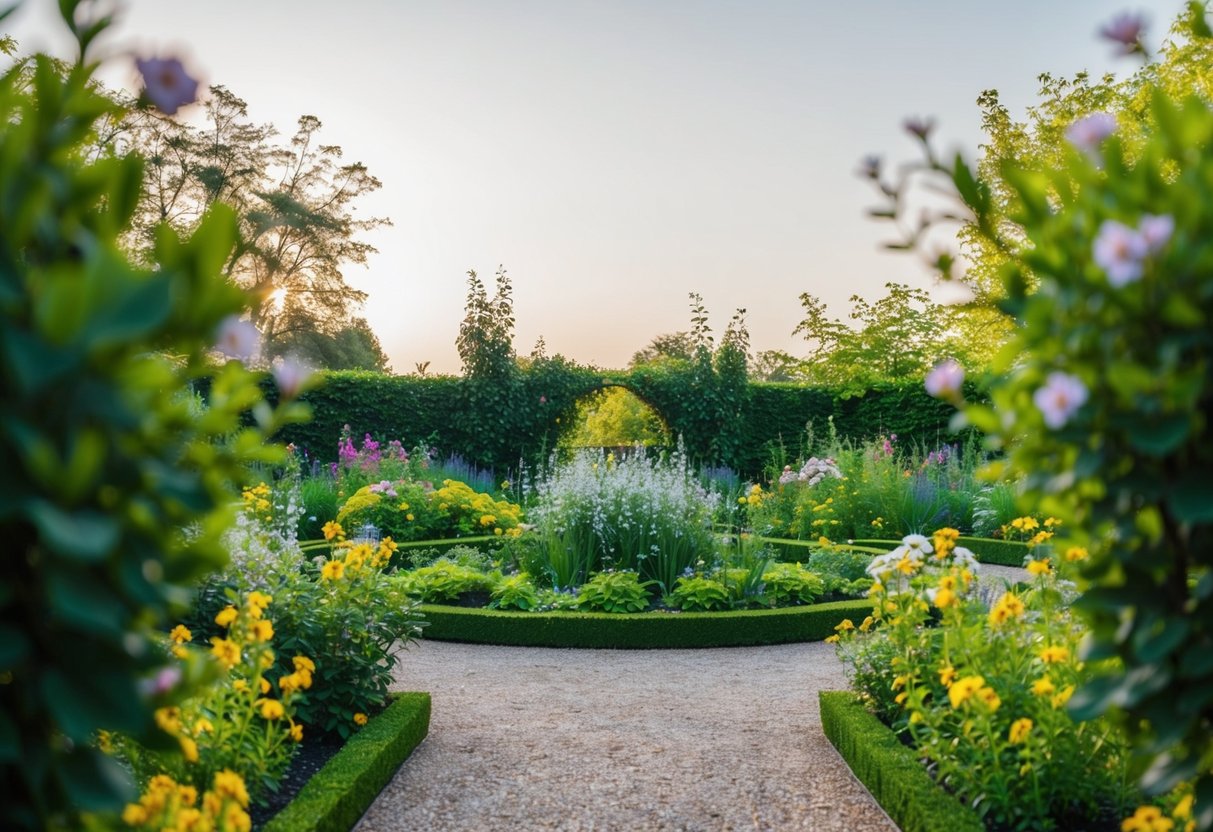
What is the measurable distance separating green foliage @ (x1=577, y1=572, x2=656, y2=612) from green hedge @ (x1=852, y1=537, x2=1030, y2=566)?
3.50 m

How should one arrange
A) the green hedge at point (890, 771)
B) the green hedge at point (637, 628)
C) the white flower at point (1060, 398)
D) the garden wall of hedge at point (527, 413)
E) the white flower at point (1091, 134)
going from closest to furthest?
the white flower at point (1060, 398) → the white flower at point (1091, 134) → the green hedge at point (890, 771) → the green hedge at point (637, 628) → the garden wall of hedge at point (527, 413)

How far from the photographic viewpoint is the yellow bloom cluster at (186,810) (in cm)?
191

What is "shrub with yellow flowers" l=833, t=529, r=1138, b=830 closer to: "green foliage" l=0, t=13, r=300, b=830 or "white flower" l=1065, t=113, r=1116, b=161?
"white flower" l=1065, t=113, r=1116, b=161

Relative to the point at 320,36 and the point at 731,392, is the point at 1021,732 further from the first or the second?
the point at 731,392

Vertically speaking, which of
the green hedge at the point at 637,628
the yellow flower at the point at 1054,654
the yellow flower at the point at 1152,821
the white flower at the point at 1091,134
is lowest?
the green hedge at the point at 637,628

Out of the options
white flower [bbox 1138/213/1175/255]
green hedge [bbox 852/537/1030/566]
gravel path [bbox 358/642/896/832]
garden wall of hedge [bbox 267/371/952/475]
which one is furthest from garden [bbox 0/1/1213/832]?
garden wall of hedge [bbox 267/371/952/475]

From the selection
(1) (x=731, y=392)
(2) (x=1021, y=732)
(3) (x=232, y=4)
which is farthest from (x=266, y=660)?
(1) (x=731, y=392)

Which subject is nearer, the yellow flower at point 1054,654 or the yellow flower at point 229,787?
the yellow flower at point 229,787

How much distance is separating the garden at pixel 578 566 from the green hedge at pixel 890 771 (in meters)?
0.02

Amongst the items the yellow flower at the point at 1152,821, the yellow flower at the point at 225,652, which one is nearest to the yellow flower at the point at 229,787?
the yellow flower at the point at 225,652

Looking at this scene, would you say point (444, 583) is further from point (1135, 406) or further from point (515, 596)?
point (1135, 406)

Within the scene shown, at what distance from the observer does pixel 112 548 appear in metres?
1.05

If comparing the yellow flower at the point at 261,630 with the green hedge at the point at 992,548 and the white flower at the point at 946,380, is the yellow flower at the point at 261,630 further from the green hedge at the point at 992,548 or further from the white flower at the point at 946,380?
the green hedge at the point at 992,548

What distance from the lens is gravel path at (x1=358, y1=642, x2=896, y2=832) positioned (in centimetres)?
348
